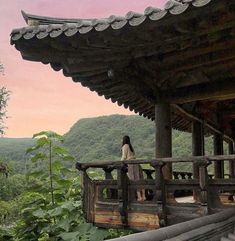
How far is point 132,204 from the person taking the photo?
5.95m

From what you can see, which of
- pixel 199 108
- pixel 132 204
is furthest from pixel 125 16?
pixel 199 108

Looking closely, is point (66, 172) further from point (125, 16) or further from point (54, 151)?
point (125, 16)

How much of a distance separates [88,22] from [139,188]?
2544 millimetres

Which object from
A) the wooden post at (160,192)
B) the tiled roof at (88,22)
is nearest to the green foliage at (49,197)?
the wooden post at (160,192)

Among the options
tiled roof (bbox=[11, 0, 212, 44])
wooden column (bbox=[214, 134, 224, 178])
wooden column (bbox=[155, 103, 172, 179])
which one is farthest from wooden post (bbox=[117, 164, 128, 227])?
wooden column (bbox=[214, 134, 224, 178])

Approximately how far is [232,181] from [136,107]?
426 cm

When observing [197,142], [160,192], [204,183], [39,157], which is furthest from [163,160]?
[197,142]

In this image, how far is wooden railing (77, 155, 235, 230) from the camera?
16.8 ft

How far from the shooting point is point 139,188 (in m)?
5.85

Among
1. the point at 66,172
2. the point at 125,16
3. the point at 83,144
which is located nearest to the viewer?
the point at 125,16

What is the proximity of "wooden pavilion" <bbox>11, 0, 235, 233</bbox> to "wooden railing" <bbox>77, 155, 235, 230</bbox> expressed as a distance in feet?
0.04

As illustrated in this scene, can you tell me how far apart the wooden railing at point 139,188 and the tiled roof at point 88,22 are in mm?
1847

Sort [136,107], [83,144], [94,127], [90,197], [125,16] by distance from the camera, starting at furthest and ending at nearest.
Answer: [94,127] < [83,144] < [136,107] < [90,197] < [125,16]

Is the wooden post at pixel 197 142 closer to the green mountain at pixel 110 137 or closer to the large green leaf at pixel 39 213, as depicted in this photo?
the large green leaf at pixel 39 213
